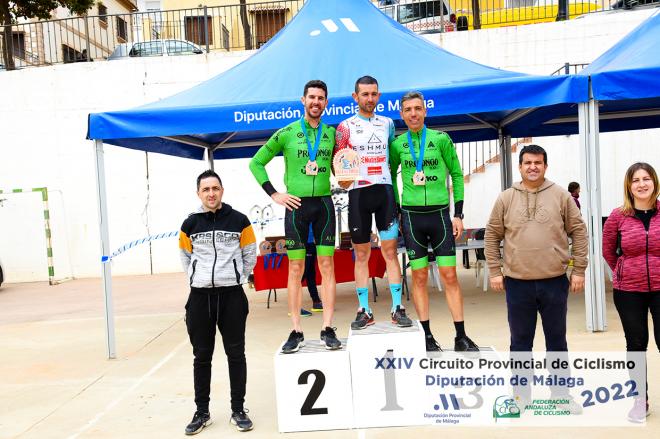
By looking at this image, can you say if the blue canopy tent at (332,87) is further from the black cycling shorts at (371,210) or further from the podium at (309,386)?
the podium at (309,386)

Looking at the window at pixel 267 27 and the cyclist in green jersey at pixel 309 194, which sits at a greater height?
the window at pixel 267 27

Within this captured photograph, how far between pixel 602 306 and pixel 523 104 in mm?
2097

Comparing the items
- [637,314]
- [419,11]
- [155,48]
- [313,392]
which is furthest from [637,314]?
[155,48]

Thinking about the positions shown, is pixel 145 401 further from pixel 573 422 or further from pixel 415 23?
pixel 415 23

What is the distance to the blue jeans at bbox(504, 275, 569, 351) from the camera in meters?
3.73

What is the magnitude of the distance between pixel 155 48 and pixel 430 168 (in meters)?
14.3

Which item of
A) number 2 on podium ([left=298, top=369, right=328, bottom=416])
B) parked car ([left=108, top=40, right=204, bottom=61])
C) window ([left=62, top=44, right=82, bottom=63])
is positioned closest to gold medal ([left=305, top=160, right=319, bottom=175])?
number 2 on podium ([left=298, top=369, right=328, bottom=416])

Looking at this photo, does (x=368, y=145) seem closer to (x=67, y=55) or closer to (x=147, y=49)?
(x=67, y=55)

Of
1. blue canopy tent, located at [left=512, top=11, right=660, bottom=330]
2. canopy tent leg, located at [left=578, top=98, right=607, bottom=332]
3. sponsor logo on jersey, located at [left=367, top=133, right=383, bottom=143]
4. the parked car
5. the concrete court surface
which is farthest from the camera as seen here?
the parked car

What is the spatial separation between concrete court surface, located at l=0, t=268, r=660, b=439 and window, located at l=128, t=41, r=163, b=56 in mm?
8419

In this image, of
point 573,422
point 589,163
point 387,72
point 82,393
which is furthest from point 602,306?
point 82,393

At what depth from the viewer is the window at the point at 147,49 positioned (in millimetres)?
16431

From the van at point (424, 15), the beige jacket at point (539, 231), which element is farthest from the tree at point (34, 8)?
the beige jacket at point (539, 231)

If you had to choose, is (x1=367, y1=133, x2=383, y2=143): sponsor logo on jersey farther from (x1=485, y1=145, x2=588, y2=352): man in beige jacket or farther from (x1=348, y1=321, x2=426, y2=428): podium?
(x1=348, y1=321, x2=426, y2=428): podium
